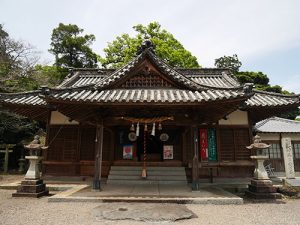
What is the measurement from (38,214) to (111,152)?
598cm

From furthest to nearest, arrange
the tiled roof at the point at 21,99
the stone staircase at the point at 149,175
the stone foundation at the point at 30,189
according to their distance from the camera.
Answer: the stone staircase at the point at 149,175
the tiled roof at the point at 21,99
the stone foundation at the point at 30,189

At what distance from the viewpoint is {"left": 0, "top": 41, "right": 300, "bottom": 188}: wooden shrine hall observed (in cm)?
973

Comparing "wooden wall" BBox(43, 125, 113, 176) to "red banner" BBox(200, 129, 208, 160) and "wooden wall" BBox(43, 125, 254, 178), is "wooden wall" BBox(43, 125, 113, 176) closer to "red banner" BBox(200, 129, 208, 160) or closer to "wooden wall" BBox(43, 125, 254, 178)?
"wooden wall" BBox(43, 125, 254, 178)

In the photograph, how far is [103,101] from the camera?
870 cm

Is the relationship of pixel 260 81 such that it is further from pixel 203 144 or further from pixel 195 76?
pixel 203 144

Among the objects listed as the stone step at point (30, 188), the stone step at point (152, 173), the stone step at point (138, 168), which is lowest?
the stone step at point (30, 188)

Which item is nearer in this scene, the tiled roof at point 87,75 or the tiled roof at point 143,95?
the tiled roof at point 143,95

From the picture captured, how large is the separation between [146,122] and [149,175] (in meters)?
3.41

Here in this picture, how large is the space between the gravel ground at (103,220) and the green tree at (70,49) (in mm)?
37824

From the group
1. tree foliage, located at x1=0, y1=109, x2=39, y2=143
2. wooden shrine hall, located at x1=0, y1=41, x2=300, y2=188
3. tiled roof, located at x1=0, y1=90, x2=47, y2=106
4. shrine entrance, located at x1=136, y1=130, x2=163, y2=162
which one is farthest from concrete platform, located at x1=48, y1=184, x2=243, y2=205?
tree foliage, located at x1=0, y1=109, x2=39, y2=143

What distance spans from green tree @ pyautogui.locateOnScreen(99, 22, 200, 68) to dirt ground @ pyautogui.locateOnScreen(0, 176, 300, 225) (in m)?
26.5

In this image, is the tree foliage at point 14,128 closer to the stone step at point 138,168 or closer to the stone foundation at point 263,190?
the stone step at point 138,168

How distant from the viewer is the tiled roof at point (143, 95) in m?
8.62

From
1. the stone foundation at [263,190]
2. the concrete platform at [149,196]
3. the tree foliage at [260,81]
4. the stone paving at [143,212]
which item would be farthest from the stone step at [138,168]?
the tree foliage at [260,81]
